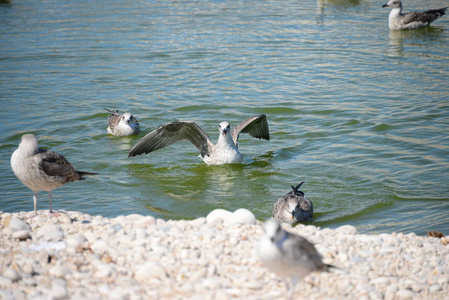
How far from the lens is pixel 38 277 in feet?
19.2

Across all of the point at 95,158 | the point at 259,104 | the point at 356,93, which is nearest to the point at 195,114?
the point at 259,104

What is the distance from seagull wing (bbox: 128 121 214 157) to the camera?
470 inches

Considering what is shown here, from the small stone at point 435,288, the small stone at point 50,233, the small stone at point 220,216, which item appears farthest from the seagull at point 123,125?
the small stone at point 435,288

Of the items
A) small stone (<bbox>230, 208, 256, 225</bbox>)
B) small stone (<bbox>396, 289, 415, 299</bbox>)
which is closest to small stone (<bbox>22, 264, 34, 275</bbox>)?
small stone (<bbox>230, 208, 256, 225</bbox>)

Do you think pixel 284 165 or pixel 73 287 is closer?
pixel 73 287

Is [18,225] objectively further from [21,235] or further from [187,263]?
[187,263]

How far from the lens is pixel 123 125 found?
13500 mm

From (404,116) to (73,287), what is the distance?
33.3 feet

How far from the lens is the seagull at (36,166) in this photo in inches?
296

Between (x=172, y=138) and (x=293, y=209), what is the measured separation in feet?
14.8

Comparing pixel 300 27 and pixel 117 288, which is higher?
pixel 300 27

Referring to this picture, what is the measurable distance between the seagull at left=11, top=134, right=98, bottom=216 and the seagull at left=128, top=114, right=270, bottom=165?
13.7ft

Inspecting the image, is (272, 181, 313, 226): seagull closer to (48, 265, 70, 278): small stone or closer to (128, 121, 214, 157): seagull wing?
(128, 121, 214, 157): seagull wing

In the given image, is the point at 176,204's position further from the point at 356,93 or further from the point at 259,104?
the point at 356,93
